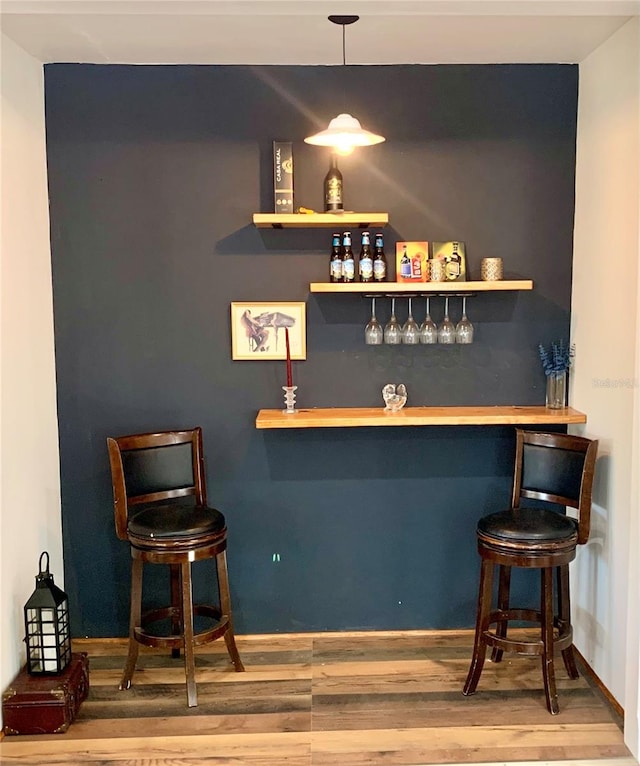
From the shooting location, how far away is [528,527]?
2730 millimetres

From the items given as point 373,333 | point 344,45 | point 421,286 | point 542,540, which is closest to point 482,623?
point 542,540

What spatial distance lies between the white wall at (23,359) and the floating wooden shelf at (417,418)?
36.1 inches

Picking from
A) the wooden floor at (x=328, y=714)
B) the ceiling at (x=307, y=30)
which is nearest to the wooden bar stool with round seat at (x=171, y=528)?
the wooden floor at (x=328, y=714)

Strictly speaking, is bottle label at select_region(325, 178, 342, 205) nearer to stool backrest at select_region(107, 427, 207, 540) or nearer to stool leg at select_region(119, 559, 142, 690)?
stool backrest at select_region(107, 427, 207, 540)

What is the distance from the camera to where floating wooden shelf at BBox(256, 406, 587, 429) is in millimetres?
2953

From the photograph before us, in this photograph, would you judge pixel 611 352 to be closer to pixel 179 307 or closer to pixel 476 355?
pixel 476 355

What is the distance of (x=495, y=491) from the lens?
3.28 meters

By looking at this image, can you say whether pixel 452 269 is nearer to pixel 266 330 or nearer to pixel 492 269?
pixel 492 269

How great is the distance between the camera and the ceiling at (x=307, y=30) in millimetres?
2338

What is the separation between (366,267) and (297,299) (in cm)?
34

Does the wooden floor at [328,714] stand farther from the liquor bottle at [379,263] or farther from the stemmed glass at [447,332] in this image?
the liquor bottle at [379,263]

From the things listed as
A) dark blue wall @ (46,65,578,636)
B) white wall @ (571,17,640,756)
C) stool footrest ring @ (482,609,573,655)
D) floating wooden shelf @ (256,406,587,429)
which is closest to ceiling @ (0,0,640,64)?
dark blue wall @ (46,65,578,636)

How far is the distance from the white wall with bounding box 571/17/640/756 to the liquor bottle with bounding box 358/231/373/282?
90 centimetres

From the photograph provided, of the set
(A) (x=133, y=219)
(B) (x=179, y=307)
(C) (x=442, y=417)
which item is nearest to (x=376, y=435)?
(C) (x=442, y=417)
